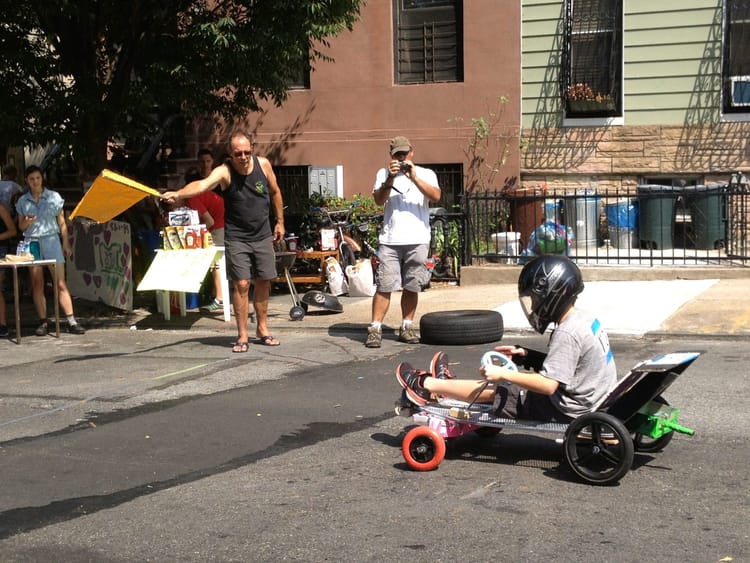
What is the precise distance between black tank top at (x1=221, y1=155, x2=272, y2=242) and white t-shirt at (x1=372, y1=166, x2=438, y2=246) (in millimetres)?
1069

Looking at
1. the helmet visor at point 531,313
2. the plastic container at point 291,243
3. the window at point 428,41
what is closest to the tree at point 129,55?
the plastic container at point 291,243

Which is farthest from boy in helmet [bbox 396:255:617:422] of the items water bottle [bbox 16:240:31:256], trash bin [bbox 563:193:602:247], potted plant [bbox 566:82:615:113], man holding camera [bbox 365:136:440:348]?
potted plant [bbox 566:82:615:113]

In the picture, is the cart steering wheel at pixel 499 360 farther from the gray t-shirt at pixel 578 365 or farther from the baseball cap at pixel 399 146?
the baseball cap at pixel 399 146

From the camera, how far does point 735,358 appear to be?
8312 millimetres

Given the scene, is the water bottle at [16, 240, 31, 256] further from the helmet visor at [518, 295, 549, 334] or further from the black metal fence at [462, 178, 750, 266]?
the helmet visor at [518, 295, 549, 334]

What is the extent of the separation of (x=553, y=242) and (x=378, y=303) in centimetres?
467

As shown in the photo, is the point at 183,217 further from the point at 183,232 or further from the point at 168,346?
the point at 168,346

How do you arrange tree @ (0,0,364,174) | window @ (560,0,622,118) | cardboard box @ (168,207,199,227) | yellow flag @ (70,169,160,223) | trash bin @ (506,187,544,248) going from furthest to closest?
1. window @ (560,0,622,118)
2. trash bin @ (506,187,544,248)
3. tree @ (0,0,364,174)
4. cardboard box @ (168,207,199,227)
5. yellow flag @ (70,169,160,223)

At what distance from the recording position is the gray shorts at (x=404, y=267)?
9.48 m

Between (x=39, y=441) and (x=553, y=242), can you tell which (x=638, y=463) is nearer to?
(x=39, y=441)

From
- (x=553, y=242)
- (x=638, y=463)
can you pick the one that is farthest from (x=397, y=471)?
(x=553, y=242)

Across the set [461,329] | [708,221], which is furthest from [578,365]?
[708,221]

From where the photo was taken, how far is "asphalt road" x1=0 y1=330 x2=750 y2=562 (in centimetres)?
446

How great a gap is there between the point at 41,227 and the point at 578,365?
7.41 meters
